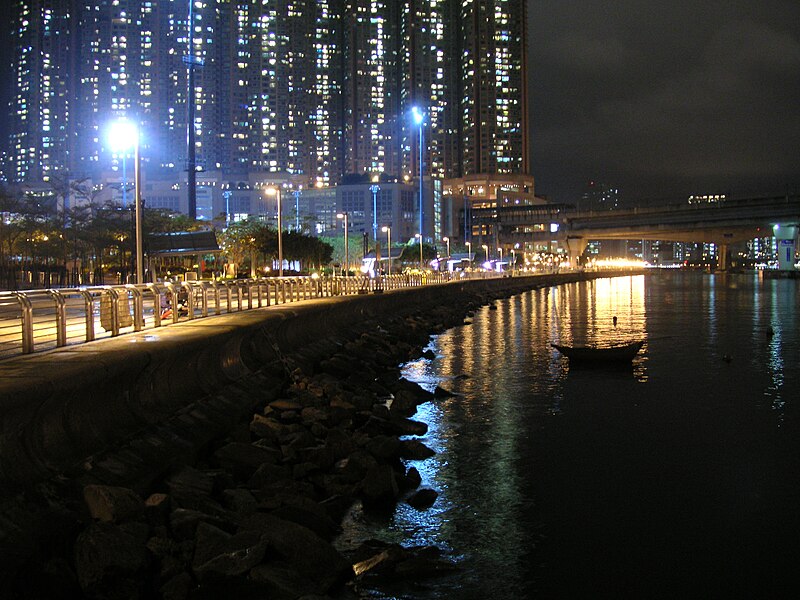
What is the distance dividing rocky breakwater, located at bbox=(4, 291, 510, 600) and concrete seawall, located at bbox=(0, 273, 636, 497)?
1.25 feet

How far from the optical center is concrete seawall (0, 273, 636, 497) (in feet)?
31.9

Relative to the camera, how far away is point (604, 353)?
3266 cm

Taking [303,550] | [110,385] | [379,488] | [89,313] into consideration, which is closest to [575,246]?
[89,313]

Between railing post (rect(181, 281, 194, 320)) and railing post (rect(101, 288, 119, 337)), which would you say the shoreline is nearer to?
railing post (rect(101, 288, 119, 337))

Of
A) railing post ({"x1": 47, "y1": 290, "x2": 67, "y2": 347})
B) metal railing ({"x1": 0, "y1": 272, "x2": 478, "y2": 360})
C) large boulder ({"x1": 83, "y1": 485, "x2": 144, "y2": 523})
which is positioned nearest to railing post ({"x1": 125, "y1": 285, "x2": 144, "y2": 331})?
metal railing ({"x1": 0, "y1": 272, "x2": 478, "y2": 360})

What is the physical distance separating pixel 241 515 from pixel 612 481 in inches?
311

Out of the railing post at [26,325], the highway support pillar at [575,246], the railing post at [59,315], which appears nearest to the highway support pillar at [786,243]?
the highway support pillar at [575,246]

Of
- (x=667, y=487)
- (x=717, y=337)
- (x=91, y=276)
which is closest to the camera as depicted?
(x=667, y=487)

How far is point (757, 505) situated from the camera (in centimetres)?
1420

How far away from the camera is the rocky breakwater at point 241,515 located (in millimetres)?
8836

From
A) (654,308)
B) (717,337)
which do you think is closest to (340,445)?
(717,337)

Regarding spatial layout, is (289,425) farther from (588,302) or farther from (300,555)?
(588,302)

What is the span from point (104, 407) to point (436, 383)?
56.8ft

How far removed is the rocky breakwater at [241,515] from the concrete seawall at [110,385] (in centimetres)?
38
